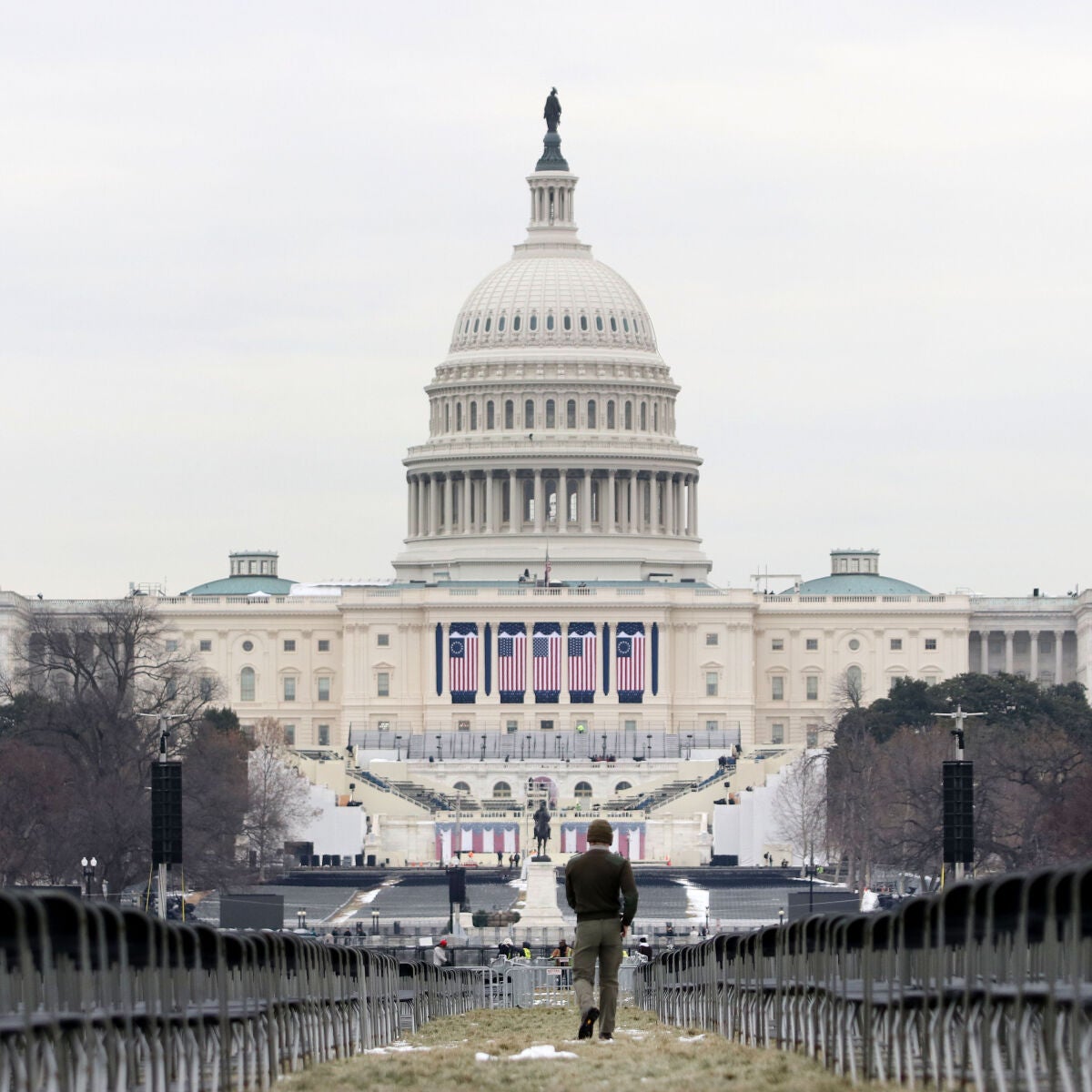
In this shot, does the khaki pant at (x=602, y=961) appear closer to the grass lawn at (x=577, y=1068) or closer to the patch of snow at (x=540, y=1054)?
the grass lawn at (x=577, y=1068)

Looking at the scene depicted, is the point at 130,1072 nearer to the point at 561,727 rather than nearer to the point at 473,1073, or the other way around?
the point at 473,1073

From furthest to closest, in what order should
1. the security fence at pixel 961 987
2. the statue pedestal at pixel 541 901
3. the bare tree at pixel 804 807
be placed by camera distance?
the bare tree at pixel 804 807 → the statue pedestal at pixel 541 901 → the security fence at pixel 961 987

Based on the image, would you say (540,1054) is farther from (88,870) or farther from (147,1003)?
(88,870)

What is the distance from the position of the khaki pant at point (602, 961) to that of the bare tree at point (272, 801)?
100 m

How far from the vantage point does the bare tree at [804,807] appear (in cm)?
14738

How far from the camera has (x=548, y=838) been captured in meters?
151

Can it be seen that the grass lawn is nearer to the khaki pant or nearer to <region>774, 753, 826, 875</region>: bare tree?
the khaki pant

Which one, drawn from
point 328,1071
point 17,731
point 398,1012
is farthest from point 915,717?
point 328,1071

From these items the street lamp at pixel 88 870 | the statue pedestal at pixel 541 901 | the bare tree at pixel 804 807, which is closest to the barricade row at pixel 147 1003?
the street lamp at pixel 88 870

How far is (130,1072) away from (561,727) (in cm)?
17401

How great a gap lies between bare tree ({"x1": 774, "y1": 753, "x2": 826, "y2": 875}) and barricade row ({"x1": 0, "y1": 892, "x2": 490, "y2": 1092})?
114 metres

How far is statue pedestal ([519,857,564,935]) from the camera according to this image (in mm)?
108500

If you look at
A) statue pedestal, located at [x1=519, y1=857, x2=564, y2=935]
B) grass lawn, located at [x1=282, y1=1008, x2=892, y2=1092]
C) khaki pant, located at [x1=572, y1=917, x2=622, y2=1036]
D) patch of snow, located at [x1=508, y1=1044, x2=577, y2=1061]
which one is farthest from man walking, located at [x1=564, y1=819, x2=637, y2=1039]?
statue pedestal, located at [x1=519, y1=857, x2=564, y2=935]

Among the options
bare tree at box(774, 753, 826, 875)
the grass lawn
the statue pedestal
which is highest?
bare tree at box(774, 753, 826, 875)
